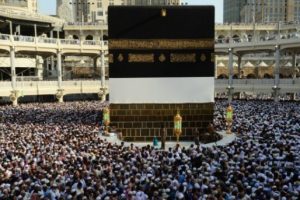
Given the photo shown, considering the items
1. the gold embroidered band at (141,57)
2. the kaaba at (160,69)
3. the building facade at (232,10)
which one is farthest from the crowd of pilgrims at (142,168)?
the building facade at (232,10)

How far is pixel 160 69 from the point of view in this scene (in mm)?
20812

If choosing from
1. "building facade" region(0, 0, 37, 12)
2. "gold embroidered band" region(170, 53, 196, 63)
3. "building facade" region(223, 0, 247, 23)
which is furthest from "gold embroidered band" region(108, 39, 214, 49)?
"building facade" region(223, 0, 247, 23)

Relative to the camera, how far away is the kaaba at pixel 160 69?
67.0 ft

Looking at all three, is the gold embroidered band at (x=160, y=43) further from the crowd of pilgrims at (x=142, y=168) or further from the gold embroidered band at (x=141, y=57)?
the crowd of pilgrims at (x=142, y=168)

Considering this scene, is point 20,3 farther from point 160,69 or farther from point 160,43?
point 160,69

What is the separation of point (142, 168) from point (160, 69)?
9.40 metres

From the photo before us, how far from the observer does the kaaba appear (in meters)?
20.4

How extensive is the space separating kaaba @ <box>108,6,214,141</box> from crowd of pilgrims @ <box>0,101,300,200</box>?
346cm

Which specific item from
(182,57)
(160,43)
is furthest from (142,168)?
(160,43)

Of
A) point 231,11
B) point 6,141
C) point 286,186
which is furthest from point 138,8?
point 231,11

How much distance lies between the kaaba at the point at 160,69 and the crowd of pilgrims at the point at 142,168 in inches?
136

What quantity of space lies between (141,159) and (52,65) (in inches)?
1776

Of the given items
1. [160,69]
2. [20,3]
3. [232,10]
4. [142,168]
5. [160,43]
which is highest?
[232,10]

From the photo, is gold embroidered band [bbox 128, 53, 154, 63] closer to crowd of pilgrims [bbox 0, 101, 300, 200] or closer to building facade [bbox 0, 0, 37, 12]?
crowd of pilgrims [bbox 0, 101, 300, 200]
